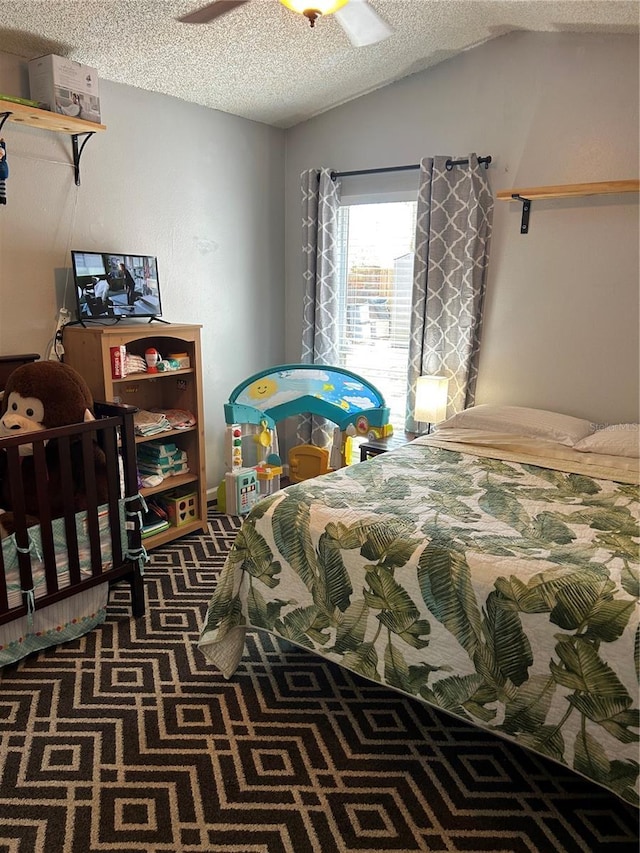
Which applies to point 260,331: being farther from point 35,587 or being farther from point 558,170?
point 35,587

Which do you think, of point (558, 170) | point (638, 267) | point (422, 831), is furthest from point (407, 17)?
point (422, 831)

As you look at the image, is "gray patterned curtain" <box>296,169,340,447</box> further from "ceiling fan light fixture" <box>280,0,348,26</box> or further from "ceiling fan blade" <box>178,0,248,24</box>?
"ceiling fan light fixture" <box>280,0,348,26</box>

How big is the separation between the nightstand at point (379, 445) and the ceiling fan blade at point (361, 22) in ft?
6.22

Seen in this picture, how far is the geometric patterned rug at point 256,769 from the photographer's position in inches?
67.0

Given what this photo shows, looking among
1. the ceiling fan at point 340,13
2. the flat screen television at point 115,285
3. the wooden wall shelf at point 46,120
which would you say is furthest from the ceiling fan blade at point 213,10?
the flat screen television at point 115,285

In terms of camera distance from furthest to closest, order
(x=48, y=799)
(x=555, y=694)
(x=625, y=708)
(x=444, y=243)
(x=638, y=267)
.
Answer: (x=444, y=243) → (x=638, y=267) → (x=48, y=799) → (x=555, y=694) → (x=625, y=708)

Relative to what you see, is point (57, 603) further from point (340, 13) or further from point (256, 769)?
point (340, 13)

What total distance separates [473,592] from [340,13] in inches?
77.7

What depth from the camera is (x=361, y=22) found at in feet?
7.48

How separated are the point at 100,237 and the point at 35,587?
6.07ft

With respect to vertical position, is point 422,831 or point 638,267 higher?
point 638,267

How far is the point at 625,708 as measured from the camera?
5.15 feet

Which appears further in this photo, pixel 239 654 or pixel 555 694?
pixel 239 654

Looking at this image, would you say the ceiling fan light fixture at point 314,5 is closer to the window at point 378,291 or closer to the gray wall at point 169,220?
the gray wall at point 169,220
